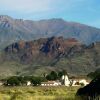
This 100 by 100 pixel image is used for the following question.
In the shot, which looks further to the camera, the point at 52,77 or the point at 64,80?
the point at 52,77

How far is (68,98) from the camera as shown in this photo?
19.2 meters

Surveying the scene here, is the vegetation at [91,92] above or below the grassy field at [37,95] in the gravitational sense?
above

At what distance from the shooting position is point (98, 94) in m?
18.1

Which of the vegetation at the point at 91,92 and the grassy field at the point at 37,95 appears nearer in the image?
the vegetation at the point at 91,92

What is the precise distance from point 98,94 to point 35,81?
108 meters

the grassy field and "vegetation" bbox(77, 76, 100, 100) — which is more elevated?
"vegetation" bbox(77, 76, 100, 100)

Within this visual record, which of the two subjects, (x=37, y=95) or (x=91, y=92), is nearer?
(x=91, y=92)

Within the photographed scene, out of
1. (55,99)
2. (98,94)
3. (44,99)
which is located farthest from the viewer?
(44,99)

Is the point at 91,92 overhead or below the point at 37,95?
overhead

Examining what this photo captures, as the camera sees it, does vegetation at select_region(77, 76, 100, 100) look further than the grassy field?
No

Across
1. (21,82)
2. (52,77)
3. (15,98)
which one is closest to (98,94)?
(15,98)


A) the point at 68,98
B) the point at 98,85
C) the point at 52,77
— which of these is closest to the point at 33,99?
the point at 68,98

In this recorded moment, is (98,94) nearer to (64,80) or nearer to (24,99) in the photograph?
(24,99)

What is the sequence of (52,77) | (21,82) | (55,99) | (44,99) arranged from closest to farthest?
(55,99)
(44,99)
(21,82)
(52,77)
